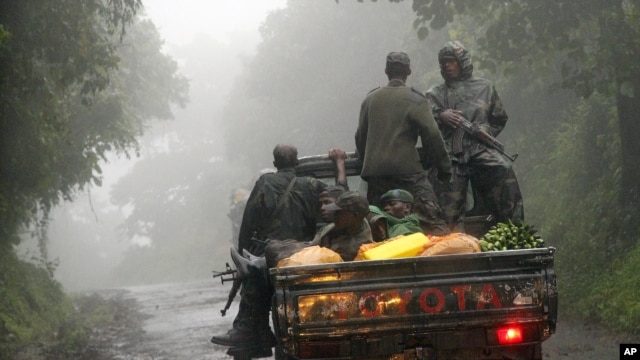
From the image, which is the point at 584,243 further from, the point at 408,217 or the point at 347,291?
the point at 347,291

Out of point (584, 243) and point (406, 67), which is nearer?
point (406, 67)

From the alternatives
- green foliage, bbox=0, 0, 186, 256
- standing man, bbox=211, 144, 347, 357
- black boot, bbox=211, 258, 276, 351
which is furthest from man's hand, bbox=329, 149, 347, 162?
green foliage, bbox=0, 0, 186, 256

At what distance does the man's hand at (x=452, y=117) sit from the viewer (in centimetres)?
760

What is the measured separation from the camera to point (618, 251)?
11625mm

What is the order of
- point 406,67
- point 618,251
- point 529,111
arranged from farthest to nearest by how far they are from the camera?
point 529,111, point 618,251, point 406,67

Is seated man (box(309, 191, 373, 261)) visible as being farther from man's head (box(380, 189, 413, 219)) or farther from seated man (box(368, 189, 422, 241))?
man's head (box(380, 189, 413, 219))

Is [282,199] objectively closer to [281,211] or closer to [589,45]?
[281,211]

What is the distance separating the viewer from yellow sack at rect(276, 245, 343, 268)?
4914mm

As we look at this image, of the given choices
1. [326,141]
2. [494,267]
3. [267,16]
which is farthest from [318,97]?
[494,267]

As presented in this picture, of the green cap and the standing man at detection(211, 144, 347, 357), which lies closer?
the green cap

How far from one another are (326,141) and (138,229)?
34214 mm

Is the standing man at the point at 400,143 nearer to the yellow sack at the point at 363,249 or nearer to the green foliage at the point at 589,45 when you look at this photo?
the yellow sack at the point at 363,249

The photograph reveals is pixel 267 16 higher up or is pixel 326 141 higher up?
pixel 267 16

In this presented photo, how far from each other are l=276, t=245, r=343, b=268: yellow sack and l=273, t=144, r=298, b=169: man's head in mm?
2573
